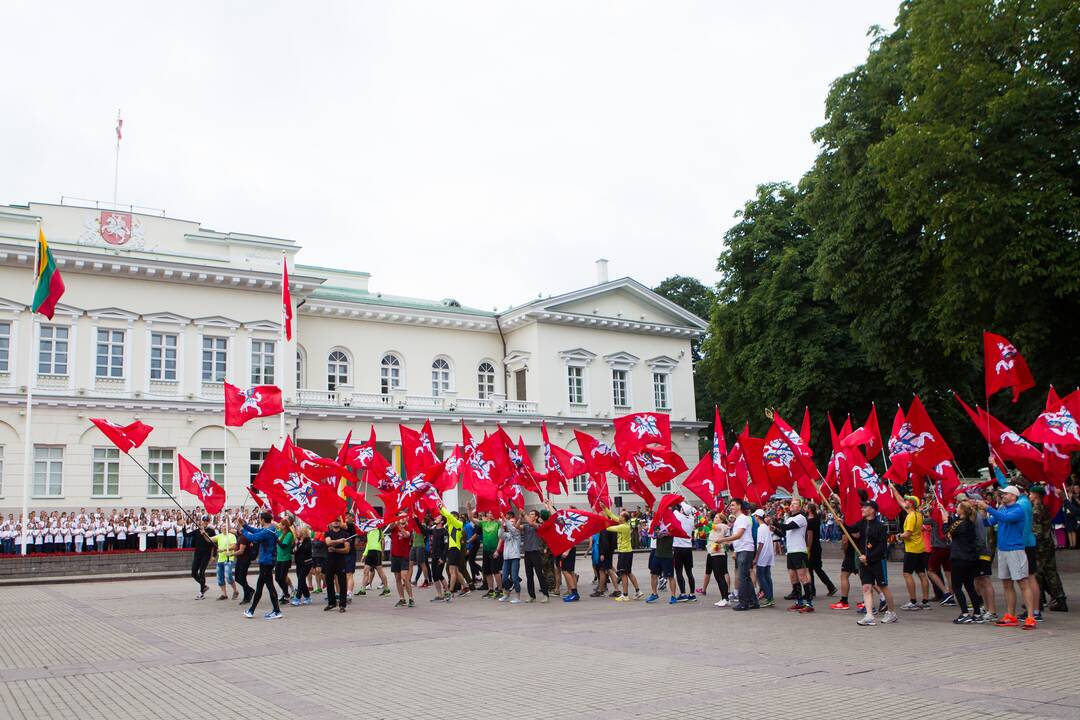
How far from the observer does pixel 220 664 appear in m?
11.2

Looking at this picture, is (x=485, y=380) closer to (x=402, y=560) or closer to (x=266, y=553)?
(x=402, y=560)

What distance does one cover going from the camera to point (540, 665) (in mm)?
10625

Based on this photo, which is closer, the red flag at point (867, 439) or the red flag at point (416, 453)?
the red flag at point (867, 439)

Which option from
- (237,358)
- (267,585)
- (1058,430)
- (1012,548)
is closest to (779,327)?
(237,358)

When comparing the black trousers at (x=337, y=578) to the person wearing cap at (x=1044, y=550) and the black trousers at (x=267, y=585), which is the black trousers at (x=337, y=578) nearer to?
the black trousers at (x=267, y=585)

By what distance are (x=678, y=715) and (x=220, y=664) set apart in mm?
6199

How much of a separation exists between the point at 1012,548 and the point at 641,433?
710 centimetres

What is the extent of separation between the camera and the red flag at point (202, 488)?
21688mm

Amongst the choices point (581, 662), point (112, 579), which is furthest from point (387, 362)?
point (581, 662)

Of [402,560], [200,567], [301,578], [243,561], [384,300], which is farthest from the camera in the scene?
[384,300]

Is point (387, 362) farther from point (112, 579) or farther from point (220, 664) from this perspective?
point (220, 664)

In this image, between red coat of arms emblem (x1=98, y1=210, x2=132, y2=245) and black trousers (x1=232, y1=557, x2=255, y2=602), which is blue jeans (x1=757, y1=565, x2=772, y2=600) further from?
red coat of arms emblem (x1=98, y1=210, x2=132, y2=245)

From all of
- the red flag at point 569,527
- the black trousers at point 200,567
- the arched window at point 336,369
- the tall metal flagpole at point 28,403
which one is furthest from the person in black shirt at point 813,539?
the arched window at point 336,369

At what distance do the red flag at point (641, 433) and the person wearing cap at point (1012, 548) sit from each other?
644 cm
